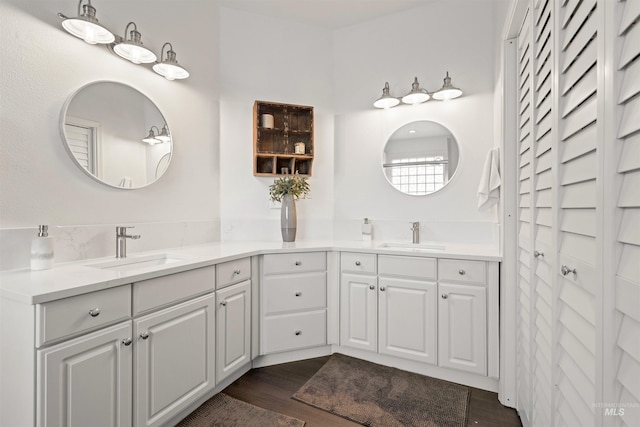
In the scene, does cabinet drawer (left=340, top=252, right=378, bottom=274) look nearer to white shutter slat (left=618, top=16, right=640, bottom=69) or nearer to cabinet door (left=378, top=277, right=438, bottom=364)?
cabinet door (left=378, top=277, right=438, bottom=364)

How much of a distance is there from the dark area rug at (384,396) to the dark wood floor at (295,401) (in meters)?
0.05

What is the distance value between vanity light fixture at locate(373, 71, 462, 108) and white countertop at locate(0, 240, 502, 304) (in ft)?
3.92

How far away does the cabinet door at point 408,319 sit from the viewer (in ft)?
7.02

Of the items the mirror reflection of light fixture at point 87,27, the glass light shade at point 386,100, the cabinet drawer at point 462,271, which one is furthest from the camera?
the glass light shade at point 386,100

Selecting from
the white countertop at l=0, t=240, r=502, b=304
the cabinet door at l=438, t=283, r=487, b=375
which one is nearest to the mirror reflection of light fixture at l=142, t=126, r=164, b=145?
the white countertop at l=0, t=240, r=502, b=304

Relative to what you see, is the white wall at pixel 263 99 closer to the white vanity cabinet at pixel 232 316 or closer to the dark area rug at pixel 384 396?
the white vanity cabinet at pixel 232 316

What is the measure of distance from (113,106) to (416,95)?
2161 mm

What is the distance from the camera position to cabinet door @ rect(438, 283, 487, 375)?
6.60 ft

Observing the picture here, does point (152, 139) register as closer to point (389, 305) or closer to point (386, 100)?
point (386, 100)

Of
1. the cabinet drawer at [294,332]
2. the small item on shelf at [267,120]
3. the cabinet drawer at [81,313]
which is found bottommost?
the cabinet drawer at [294,332]

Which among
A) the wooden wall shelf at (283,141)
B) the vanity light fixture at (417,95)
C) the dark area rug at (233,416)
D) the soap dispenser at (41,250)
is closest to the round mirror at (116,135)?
the soap dispenser at (41,250)

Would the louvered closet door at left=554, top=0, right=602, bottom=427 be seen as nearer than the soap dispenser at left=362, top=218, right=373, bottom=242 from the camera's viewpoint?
Yes

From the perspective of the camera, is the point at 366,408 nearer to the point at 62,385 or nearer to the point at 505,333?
the point at 505,333

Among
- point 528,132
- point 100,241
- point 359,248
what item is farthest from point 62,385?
point 528,132
